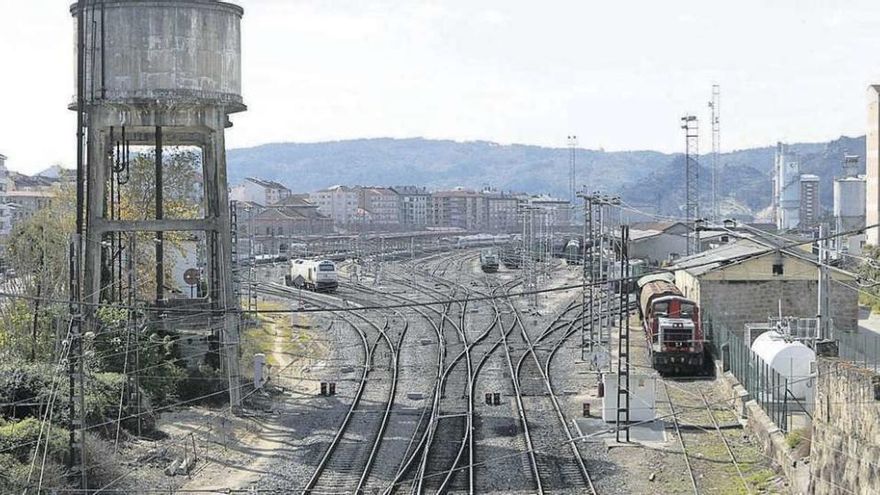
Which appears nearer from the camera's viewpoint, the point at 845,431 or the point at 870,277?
the point at 845,431

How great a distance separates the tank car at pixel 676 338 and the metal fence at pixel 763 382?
3.40 feet

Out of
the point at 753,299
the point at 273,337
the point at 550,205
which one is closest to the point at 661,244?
the point at 550,205

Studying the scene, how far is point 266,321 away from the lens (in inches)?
2062

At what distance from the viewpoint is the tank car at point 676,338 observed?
36.1m

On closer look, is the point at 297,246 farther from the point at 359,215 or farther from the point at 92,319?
the point at 92,319

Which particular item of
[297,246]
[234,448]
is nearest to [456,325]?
[234,448]

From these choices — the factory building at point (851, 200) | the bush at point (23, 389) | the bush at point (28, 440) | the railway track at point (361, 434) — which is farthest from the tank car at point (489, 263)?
the bush at point (28, 440)

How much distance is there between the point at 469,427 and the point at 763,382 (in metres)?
7.10

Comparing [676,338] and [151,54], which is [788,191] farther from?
[151,54]

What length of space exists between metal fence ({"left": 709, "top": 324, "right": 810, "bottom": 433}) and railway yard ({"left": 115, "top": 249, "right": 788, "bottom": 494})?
33.5 inches

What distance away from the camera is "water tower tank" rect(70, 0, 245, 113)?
1198 inches

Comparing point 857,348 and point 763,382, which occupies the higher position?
point 857,348

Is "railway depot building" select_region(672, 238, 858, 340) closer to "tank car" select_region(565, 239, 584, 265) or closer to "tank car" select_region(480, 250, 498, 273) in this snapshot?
"tank car" select_region(480, 250, 498, 273)

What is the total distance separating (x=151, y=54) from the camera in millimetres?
30562
